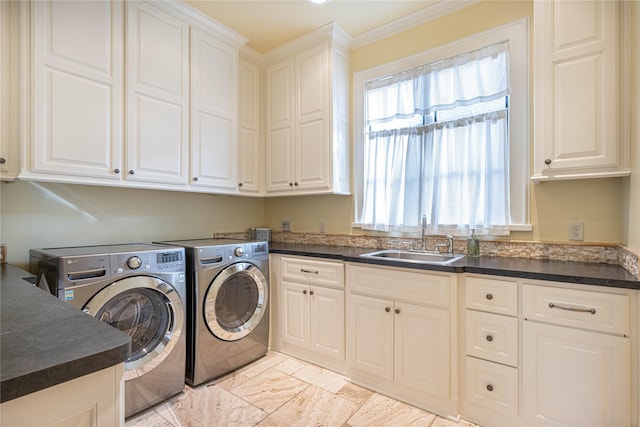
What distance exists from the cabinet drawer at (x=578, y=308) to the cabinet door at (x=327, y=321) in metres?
1.16

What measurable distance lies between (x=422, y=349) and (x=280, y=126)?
7.28 ft

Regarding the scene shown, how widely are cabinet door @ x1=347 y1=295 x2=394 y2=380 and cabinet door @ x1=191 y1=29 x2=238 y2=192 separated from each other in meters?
1.50

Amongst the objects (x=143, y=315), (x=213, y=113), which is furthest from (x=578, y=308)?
(x=213, y=113)

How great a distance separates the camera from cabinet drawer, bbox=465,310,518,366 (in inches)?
65.2

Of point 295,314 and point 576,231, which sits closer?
point 576,231

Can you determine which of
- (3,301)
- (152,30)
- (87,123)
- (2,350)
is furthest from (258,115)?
(2,350)

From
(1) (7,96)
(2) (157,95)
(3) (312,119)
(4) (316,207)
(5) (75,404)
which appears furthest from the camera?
(4) (316,207)

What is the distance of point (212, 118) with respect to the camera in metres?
2.60

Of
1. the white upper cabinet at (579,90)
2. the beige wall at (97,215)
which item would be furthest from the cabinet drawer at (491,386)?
the beige wall at (97,215)

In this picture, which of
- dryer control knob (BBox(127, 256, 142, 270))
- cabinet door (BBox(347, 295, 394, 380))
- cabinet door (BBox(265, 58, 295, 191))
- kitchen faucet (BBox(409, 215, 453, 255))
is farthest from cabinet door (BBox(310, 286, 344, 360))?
dryer control knob (BBox(127, 256, 142, 270))

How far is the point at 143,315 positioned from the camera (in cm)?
193

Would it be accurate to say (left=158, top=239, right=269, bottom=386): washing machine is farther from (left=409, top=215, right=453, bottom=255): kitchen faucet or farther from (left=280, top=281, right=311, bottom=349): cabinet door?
(left=409, top=215, right=453, bottom=255): kitchen faucet

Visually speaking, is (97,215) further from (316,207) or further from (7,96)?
(316,207)

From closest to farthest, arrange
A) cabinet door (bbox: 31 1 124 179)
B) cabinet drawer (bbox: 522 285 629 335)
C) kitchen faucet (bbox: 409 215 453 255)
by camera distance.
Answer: cabinet drawer (bbox: 522 285 629 335) → cabinet door (bbox: 31 1 124 179) → kitchen faucet (bbox: 409 215 453 255)
